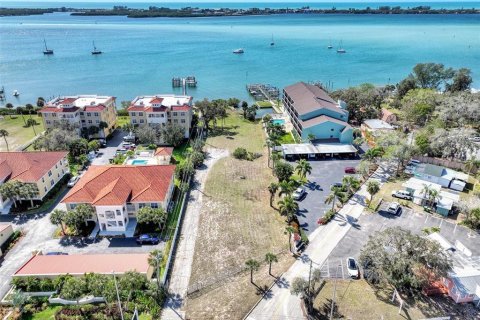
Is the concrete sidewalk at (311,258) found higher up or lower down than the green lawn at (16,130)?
higher up

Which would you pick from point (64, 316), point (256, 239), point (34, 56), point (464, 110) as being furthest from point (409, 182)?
point (34, 56)

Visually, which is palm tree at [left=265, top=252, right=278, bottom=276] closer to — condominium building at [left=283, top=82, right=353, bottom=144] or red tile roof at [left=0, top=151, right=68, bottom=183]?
red tile roof at [left=0, top=151, right=68, bottom=183]

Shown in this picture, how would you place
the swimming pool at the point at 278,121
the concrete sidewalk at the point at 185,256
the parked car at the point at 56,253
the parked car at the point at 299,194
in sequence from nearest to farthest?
the concrete sidewalk at the point at 185,256
the parked car at the point at 56,253
the parked car at the point at 299,194
the swimming pool at the point at 278,121

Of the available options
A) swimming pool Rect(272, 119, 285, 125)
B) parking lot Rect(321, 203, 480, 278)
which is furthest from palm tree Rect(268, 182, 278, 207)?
swimming pool Rect(272, 119, 285, 125)

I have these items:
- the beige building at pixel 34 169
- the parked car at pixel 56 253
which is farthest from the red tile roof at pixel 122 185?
the beige building at pixel 34 169

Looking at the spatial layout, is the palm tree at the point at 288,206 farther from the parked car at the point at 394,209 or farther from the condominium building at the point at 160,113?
the condominium building at the point at 160,113

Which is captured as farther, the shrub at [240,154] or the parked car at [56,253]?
the shrub at [240,154]
